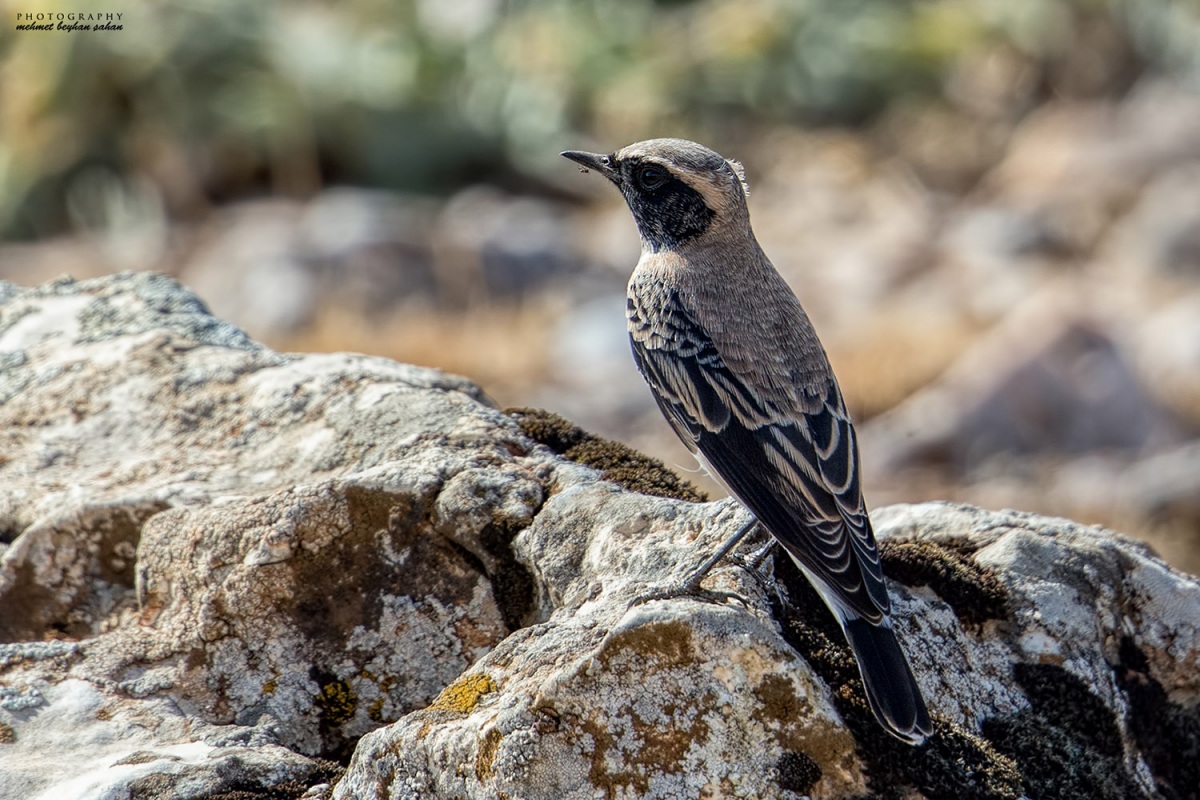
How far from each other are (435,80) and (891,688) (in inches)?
759

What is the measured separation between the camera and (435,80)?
2177cm

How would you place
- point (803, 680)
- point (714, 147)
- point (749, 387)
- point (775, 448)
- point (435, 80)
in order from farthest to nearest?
point (435, 80)
point (714, 147)
point (749, 387)
point (775, 448)
point (803, 680)

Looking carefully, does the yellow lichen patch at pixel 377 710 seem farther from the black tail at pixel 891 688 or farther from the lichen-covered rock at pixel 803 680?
the black tail at pixel 891 688

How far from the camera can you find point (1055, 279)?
54.4ft

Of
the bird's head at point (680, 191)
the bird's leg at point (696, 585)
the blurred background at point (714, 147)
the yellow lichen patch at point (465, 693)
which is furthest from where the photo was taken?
the blurred background at point (714, 147)

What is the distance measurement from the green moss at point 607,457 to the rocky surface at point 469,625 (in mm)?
19

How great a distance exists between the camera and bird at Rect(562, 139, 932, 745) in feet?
13.0

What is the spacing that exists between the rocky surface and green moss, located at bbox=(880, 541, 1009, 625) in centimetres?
1

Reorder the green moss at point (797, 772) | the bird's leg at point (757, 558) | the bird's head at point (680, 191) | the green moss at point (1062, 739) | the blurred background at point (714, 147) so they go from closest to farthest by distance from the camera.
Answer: the green moss at point (797, 772) < the green moss at point (1062, 739) < the bird's leg at point (757, 558) < the bird's head at point (680, 191) < the blurred background at point (714, 147)

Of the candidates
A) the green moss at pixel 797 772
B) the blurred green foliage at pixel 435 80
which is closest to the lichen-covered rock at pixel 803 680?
the green moss at pixel 797 772

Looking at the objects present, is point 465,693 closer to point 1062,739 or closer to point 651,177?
point 1062,739

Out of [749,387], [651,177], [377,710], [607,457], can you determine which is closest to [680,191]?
[651,177]

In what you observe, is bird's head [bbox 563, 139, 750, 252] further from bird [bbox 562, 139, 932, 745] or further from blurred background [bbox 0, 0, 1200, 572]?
blurred background [bbox 0, 0, 1200, 572]

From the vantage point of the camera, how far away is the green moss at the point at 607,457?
491 centimetres
